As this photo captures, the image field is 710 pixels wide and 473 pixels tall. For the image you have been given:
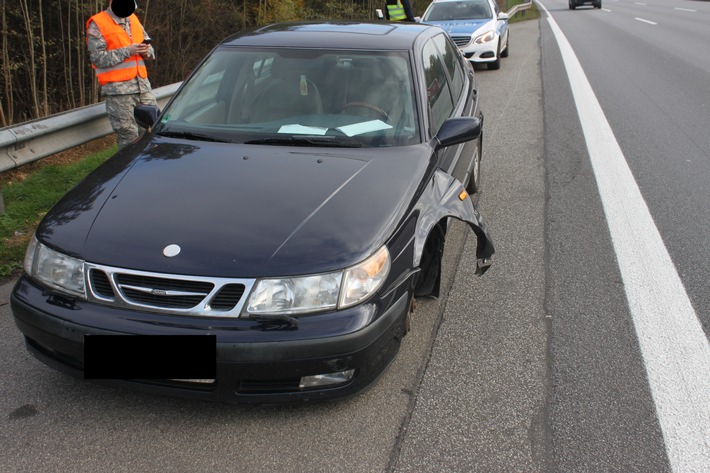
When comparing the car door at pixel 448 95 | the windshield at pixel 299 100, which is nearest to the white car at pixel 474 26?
the car door at pixel 448 95

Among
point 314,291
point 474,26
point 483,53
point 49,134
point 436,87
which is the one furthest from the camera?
point 474,26

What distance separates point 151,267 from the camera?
2.79m

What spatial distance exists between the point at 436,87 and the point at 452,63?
130cm

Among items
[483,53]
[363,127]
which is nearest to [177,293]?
[363,127]

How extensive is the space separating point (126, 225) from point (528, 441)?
6.43ft

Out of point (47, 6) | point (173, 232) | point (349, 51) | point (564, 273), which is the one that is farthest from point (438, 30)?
point (47, 6)

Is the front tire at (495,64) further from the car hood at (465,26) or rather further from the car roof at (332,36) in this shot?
the car roof at (332,36)

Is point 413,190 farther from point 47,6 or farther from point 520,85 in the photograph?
point 520,85

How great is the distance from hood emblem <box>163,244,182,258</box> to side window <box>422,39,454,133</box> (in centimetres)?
185

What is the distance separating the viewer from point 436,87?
4.68 metres

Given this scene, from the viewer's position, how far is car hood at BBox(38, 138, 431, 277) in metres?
2.86

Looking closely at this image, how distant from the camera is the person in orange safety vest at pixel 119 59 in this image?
614cm

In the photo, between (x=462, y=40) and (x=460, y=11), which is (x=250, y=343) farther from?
(x=460, y=11)

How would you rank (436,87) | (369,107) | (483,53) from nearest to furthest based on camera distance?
(369,107) < (436,87) < (483,53)
